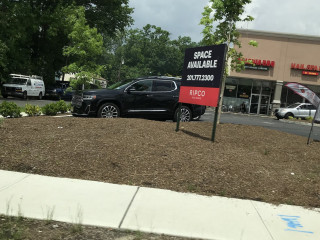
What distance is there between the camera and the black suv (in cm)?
1116

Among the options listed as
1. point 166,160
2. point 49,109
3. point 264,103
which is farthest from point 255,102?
point 166,160

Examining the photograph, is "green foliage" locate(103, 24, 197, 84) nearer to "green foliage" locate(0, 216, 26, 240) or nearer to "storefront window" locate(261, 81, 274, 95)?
"storefront window" locate(261, 81, 274, 95)

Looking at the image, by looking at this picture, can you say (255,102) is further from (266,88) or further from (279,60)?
(279,60)

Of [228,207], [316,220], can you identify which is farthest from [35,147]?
[316,220]

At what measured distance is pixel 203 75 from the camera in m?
7.94

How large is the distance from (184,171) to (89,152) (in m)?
1.79

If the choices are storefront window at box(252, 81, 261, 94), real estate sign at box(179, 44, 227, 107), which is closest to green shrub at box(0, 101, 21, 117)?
real estate sign at box(179, 44, 227, 107)

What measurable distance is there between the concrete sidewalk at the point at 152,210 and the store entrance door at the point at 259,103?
33.4 metres

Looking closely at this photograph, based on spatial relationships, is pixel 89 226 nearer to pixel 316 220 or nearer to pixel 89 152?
pixel 89 152

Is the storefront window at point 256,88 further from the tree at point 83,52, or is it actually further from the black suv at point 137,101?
the black suv at point 137,101

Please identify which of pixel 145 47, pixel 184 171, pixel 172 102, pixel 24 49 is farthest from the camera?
pixel 145 47

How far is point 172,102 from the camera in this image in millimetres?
12039

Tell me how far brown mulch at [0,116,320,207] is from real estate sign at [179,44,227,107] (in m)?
1.00

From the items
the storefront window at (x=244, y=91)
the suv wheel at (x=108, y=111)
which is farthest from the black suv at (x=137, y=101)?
the storefront window at (x=244, y=91)
